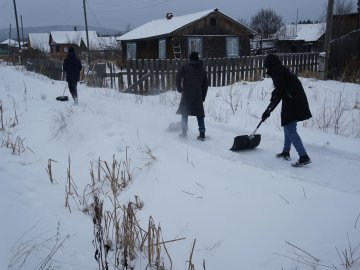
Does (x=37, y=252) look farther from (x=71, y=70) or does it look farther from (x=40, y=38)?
(x=40, y=38)

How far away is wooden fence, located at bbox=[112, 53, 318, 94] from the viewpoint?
12133mm

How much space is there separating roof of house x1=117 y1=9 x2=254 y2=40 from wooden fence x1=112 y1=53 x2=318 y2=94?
12.5 meters

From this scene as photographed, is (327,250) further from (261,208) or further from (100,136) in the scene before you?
(100,136)

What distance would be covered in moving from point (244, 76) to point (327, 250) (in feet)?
36.9

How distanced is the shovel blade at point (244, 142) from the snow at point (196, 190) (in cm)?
12

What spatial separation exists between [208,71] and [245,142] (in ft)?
24.2

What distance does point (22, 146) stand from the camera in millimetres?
5840

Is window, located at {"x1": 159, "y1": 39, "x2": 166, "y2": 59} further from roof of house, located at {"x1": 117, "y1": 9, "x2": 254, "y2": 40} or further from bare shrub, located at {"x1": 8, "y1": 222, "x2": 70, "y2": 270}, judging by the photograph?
bare shrub, located at {"x1": 8, "y1": 222, "x2": 70, "y2": 270}

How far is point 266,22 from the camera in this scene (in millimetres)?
62531

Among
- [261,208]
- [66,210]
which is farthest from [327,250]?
[66,210]

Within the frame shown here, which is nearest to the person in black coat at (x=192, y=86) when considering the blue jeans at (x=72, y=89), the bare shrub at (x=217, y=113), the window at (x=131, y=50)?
the bare shrub at (x=217, y=113)

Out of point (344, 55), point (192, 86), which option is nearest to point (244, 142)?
point (192, 86)

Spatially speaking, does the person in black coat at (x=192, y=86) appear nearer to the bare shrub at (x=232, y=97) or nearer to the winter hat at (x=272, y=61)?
the winter hat at (x=272, y=61)

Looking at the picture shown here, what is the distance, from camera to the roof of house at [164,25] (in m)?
25.8
